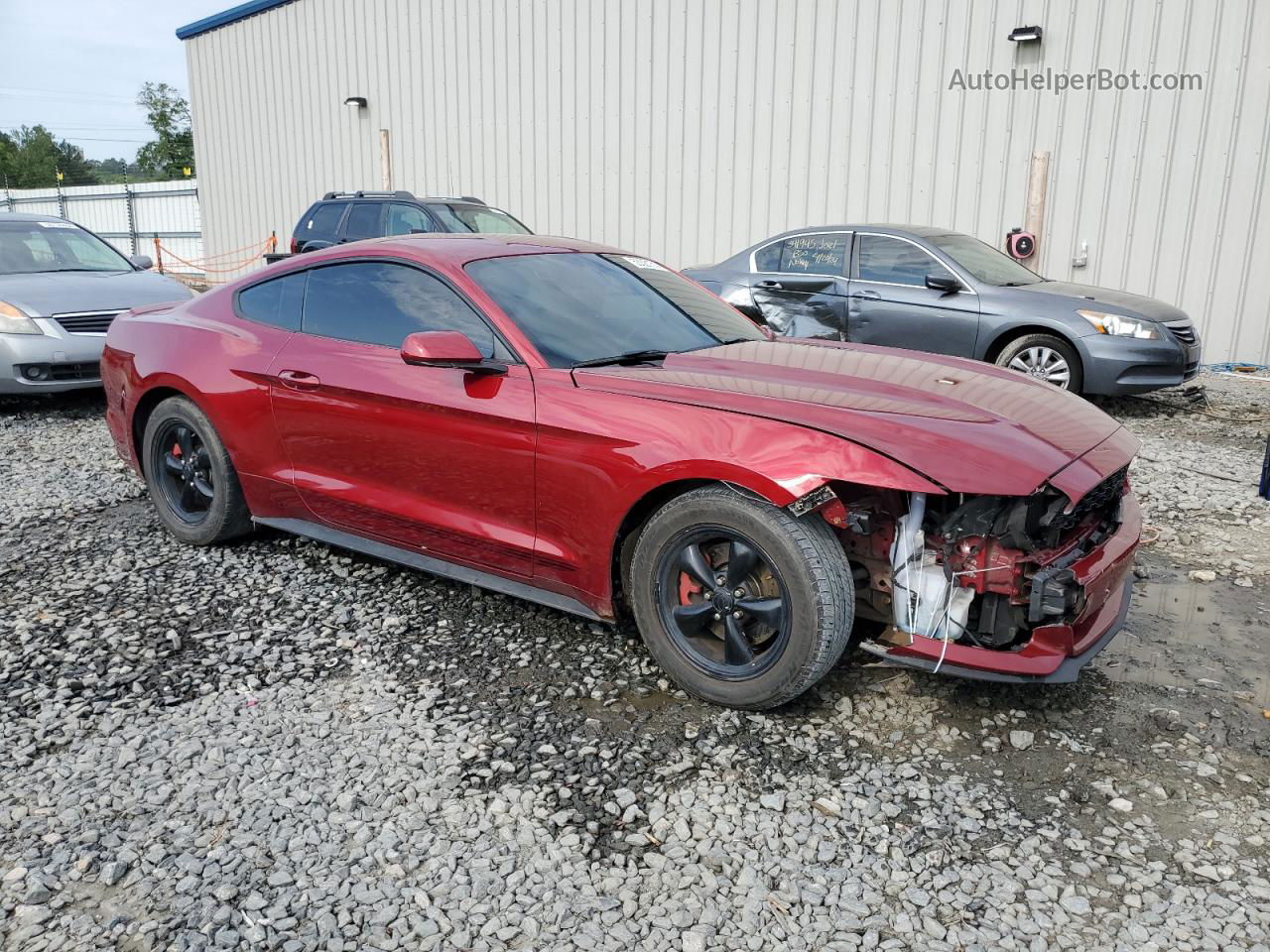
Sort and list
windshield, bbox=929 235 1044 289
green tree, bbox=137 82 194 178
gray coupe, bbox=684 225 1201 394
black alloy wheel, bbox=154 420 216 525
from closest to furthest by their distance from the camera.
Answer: black alloy wheel, bbox=154 420 216 525 < gray coupe, bbox=684 225 1201 394 < windshield, bbox=929 235 1044 289 < green tree, bbox=137 82 194 178

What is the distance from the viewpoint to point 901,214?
1197 centimetres

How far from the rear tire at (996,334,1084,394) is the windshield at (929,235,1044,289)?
21.5 inches

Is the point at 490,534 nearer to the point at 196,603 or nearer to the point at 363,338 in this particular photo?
the point at 363,338

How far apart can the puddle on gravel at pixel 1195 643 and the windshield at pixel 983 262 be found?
174 inches

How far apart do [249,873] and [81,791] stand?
28.0 inches

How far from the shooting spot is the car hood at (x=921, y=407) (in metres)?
2.83

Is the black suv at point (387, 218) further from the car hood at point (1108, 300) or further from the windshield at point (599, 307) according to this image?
the windshield at point (599, 307)

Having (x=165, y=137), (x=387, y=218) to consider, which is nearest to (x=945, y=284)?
(x=387, y=218)

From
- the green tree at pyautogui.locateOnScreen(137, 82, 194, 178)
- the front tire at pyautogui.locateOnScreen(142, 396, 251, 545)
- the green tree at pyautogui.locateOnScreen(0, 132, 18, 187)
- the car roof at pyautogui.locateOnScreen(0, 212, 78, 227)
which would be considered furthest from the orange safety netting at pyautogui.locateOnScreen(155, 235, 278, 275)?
the green tree at pyautogui.locateOnScreen(0, 132, 18, 187)

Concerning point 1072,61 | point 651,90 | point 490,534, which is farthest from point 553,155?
point 490,534

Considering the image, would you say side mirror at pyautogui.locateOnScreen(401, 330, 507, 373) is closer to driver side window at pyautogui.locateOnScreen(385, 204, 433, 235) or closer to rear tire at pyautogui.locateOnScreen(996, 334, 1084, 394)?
rear tire at pyautogui.locateOnScreen(996, 334, 1084, 394)

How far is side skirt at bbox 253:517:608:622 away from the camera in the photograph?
11.5ft

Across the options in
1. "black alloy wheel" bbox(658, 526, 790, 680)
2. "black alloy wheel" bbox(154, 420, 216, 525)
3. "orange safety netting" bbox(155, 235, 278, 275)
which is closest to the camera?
"black alloy wheel" bbox(658, 526, 790, 680)

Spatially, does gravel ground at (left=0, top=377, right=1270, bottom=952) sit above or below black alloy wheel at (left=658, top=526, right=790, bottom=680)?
below
